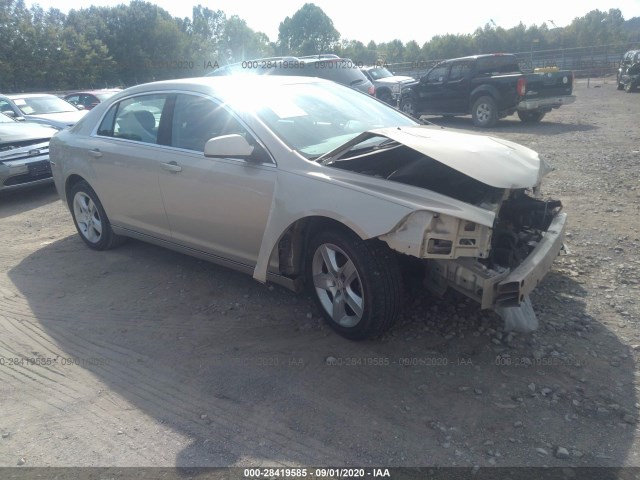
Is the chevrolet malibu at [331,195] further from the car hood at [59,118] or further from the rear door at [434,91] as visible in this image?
the rear door at [434,91]

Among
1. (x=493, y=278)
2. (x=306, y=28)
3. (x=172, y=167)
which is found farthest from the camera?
(x=306, y=28)

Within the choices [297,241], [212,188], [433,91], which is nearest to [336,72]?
[433,91]

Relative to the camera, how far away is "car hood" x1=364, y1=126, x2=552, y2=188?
3203mm

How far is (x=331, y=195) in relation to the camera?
3.40 m

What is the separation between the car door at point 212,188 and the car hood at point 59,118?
7329mm

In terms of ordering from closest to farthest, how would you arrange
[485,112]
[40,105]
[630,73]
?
[40,105] → [485,112] → [630,73]

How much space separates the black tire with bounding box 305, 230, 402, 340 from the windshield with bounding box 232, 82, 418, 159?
2.33 feet

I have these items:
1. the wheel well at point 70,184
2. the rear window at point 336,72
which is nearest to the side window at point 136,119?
the wheel well at point 70,184

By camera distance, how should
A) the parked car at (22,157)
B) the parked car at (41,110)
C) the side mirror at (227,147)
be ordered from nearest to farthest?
the side mirror at (227,147) < the parked car at (22,157) < the parked car at (41,110)

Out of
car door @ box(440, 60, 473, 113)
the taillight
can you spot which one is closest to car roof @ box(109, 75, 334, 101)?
the taillight

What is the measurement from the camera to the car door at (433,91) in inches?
596

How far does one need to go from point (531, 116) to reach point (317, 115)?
11873mm

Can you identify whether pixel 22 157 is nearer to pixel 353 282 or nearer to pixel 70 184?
pixel 70 184

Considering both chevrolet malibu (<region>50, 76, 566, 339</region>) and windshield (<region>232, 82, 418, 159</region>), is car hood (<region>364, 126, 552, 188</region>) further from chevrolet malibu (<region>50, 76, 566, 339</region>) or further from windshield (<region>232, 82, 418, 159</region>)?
windshield (<region>232, 82, 418, 159</region>)
